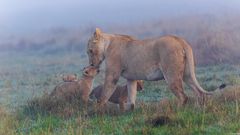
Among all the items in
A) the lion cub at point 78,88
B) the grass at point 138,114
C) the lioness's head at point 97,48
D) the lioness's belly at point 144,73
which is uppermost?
the lioness's head at point 97,48

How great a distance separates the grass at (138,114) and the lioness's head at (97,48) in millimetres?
1106

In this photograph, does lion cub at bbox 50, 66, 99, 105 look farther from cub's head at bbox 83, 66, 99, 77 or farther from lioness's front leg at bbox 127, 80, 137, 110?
lioness's front leg at bbox 127, 80, 137, 110

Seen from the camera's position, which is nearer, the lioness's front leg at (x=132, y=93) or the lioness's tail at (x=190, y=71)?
the lioness's tail at (x=190, y=71)

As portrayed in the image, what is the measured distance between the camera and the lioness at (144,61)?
12.0 meters

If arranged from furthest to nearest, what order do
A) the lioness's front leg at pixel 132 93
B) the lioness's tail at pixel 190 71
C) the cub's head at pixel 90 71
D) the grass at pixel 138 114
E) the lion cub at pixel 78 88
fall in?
the cub's head at pixel 90 71, the lion cub at pixel 78 88, the lioness's front leg at pixel 132 93, the lioness's tail at pixel 190 71, the grass at pixel 138 114

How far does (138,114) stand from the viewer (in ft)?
37.9

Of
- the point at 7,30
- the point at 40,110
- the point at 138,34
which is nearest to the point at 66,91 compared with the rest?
the point at 40,110

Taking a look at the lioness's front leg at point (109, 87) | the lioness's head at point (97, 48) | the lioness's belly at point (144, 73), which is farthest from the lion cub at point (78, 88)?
the lioness's belly at point (144, 73)

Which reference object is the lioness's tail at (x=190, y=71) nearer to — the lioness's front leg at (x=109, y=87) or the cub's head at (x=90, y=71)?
the lioness's front leg at (x=109, y=87)

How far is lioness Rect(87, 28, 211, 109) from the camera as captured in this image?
1196 centimetres

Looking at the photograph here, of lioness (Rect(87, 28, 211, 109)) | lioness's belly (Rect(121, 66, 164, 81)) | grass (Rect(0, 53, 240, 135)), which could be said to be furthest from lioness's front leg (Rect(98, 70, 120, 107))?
grass (Rect(0, 53, 240, 135))

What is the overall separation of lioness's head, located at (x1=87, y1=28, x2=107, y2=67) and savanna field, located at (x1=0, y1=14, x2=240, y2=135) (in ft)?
3.44

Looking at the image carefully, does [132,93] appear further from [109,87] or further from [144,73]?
[144,73]

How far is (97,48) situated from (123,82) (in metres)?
4.40
